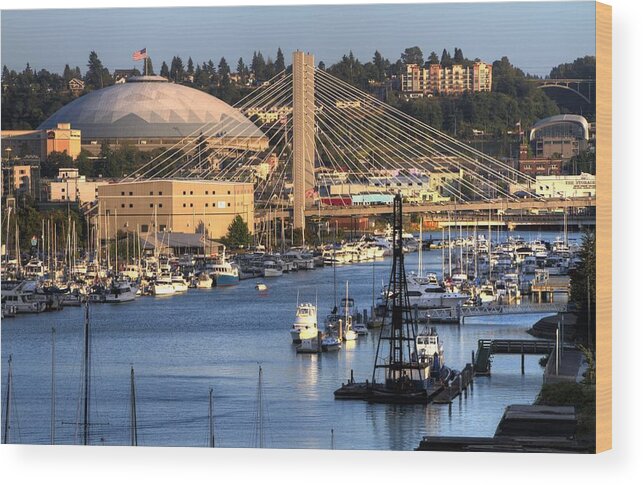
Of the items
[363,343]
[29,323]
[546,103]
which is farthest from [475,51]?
[29,323]

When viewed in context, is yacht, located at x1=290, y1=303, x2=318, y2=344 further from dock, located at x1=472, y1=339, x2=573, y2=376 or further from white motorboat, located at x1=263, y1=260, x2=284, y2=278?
white motorboat, located at x1=263, y1=260, x2=284, y2=278

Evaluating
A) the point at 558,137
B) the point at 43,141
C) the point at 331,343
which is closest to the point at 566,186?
the point at 558,137

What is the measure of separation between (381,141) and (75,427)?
637 inches

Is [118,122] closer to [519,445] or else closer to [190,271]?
[190,271]

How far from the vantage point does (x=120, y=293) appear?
20.6 m

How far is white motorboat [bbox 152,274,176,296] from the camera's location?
21422mm

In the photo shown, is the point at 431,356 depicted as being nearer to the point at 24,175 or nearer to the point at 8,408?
the point at 8,408

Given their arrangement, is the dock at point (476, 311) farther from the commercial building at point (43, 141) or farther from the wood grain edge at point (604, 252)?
the wood grain edge at point (604, 252)

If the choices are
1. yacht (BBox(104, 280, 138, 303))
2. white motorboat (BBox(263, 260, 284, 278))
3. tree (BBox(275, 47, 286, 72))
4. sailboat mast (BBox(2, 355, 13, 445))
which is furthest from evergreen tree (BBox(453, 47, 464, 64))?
white motorboat (BBox(263, 260, 284, 278))

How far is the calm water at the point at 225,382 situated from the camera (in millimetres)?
11969

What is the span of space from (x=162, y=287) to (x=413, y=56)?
6917 millimetres

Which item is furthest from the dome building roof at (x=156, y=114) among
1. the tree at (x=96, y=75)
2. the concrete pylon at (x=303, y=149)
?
the tree at (x=96, y=75)

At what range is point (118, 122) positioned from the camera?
31.9 metres

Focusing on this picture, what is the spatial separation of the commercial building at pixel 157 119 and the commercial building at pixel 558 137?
26.4 ft
